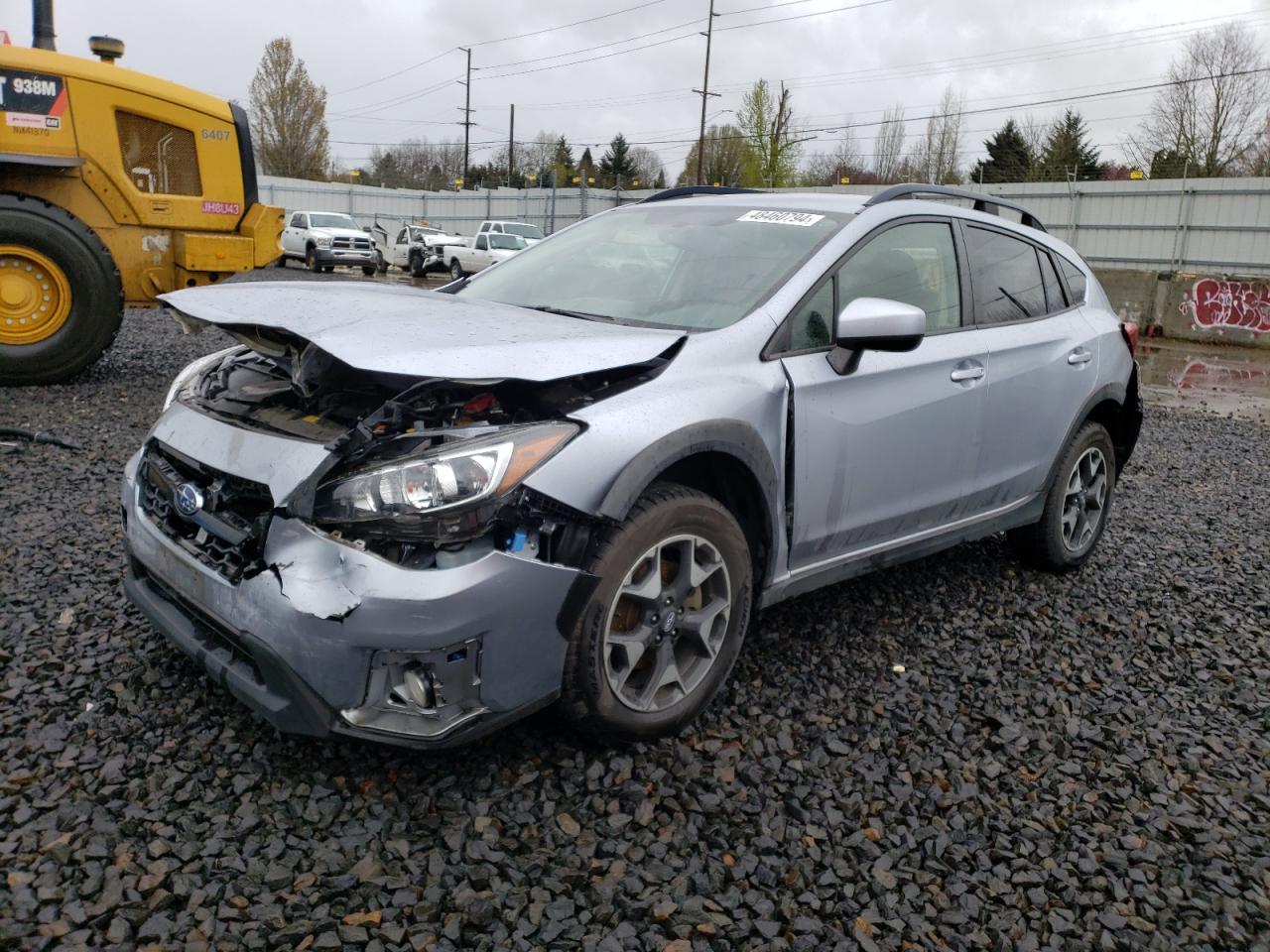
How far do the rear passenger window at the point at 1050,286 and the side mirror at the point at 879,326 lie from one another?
1.73m

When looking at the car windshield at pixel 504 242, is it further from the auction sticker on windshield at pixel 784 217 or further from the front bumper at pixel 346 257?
the auction sticker on windshield at pixel 784 217

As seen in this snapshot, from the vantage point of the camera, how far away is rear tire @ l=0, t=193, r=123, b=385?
24.0 ft

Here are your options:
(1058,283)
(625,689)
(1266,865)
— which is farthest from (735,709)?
(1058,283)

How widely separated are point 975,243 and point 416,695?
9.84ft

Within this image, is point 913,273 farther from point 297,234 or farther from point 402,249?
point 402,249

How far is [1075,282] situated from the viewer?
4734 mm

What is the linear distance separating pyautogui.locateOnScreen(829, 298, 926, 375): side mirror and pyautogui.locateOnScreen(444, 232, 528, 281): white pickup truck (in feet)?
81.0

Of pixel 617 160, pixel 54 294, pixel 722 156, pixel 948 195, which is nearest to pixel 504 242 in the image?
pixel 54 294

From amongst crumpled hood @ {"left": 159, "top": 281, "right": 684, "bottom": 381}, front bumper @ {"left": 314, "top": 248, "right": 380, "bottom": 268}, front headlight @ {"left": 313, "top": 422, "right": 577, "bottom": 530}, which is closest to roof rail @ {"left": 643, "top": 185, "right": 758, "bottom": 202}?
crumpled hood @ {"left": 159, "top": 281, "right": 684, "bottom": 381}

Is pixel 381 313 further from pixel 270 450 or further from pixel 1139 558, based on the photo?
pixel 1139 558

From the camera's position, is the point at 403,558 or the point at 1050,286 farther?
the point at 1050,286

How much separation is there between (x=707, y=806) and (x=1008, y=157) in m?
56.6

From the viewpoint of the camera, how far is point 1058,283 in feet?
15.1

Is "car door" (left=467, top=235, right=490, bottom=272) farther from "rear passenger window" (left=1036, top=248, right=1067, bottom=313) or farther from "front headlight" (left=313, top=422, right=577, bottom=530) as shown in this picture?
"front headlight" (left=313, top=422, right=577, bottom=530)
